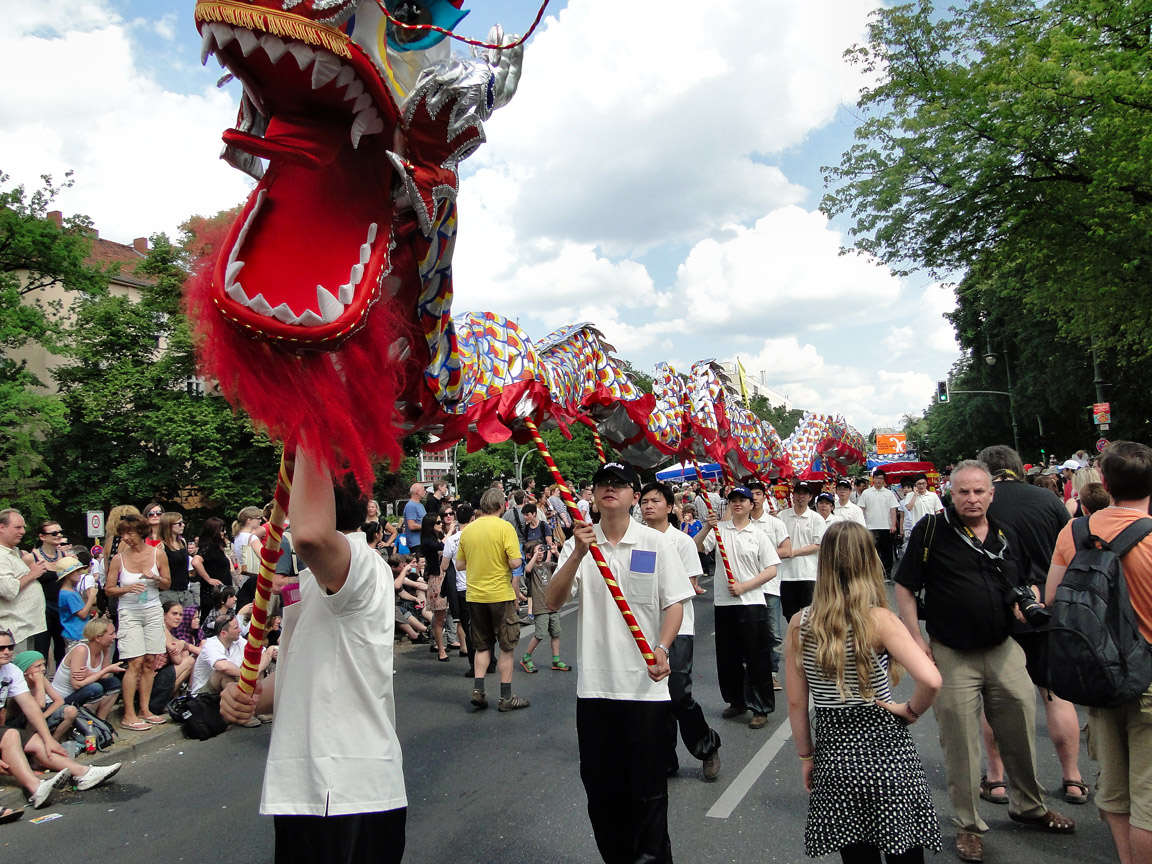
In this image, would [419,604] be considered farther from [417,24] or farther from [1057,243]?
[1057,243]

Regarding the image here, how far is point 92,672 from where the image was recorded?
657cm

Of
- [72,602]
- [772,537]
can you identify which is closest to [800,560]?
[772,537]

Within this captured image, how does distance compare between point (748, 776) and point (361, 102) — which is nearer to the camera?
point (361, 102)

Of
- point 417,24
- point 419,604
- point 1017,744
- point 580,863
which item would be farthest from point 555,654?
point 417,24

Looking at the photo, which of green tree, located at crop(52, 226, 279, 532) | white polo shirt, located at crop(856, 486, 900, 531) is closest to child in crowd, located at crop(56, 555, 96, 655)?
white polo shirt, located at crop(856, 486, 900, 531)

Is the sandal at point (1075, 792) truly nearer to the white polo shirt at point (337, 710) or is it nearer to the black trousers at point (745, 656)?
the black trousers at point (745, 656)

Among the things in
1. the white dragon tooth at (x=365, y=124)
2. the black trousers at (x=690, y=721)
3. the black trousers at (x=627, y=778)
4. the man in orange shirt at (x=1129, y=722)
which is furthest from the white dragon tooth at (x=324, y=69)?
the black trousers at (x=690, y=721)

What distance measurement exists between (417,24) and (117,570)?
21.0ft

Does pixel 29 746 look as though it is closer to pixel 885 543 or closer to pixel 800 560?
pixel 800 560

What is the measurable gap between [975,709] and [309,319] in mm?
3622

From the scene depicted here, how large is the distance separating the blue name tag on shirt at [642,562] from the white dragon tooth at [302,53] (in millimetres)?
2622

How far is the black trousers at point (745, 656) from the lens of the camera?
244 inches

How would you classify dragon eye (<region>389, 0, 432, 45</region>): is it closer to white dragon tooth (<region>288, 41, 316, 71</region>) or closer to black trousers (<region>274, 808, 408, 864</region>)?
white dragon tooth (<region>288, 41, 316, 71</region>)

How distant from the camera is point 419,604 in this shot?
10719 mm
